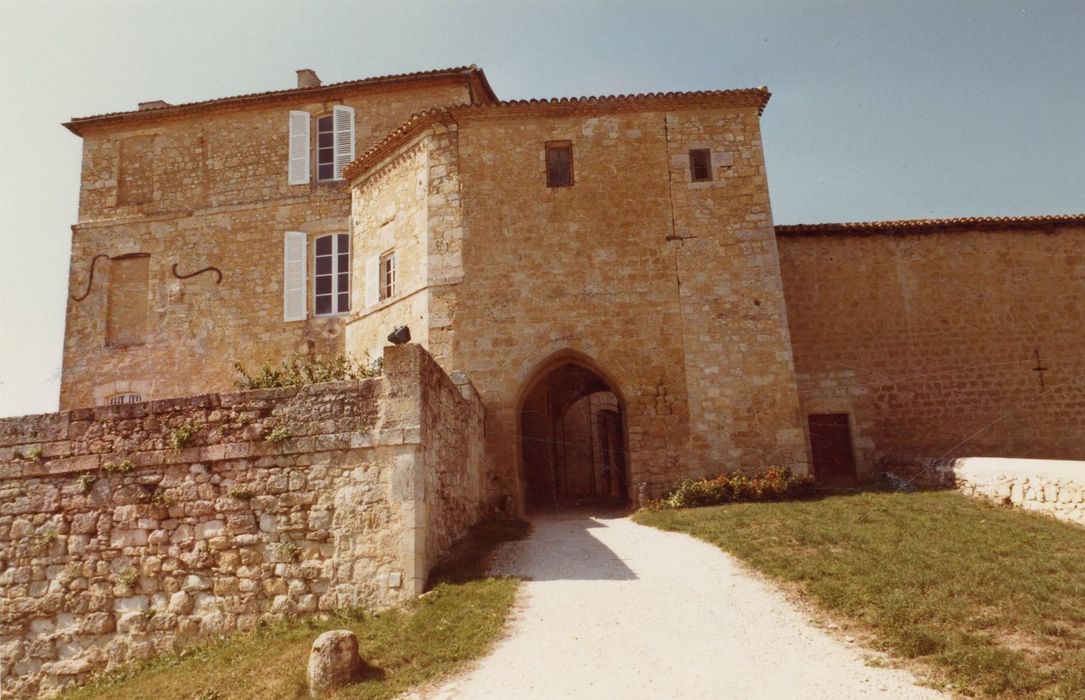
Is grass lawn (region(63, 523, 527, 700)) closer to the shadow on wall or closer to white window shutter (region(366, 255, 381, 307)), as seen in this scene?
the shadow on wall

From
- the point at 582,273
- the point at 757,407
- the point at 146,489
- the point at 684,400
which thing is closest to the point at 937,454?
the point at 757,407

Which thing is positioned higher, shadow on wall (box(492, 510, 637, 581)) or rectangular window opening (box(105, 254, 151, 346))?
rectangular window opening (box(105, 254, 151, 346))

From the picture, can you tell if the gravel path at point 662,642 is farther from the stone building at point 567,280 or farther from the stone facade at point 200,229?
the stone facade at point 200,229

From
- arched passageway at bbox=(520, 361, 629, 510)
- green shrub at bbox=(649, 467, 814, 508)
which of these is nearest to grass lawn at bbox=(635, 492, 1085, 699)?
green shrub at bbox=(649, 467, 814, 508)

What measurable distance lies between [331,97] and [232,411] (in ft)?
39.2

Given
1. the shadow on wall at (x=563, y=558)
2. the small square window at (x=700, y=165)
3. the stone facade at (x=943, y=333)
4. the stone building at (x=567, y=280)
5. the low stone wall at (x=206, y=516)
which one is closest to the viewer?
the low stone wall at (x=206, y=516)

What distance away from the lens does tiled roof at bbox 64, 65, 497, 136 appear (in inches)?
683

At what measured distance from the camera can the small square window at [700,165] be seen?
1424 cm

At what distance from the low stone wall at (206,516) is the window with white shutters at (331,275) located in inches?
Result: 333

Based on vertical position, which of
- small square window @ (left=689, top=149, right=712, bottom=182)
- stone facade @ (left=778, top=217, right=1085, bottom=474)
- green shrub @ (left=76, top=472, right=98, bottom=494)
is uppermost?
small square window @ (left=689, top=149, right=712, bottom=182)

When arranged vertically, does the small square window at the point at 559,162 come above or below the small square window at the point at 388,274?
above

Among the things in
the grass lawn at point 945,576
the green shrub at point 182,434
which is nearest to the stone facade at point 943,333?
the grass lawn at point 945,576

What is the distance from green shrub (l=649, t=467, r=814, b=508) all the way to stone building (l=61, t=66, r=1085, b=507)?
2.15 feet

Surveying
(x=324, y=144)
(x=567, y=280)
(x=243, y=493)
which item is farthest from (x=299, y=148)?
(x=243, y=493)
